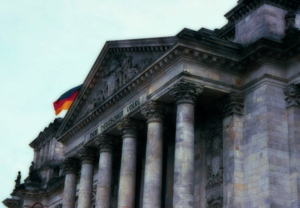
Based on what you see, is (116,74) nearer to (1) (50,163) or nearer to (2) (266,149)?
(2) (266,149)

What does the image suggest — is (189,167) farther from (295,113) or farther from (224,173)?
(295,113)

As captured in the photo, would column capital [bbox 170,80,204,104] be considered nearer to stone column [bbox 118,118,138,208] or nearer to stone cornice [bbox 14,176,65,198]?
stone column [bbox 118,118,138,208]

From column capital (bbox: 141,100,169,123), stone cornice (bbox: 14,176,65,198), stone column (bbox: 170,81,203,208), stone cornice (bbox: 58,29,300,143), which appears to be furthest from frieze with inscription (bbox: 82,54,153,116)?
stone cornice (bbox: 14,176,65,198)

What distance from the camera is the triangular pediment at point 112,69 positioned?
30.0 m

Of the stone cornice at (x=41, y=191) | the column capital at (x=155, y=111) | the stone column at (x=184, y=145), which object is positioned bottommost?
the stone column at (x=184, y=145)

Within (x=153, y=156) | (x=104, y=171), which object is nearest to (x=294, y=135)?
(x=153, y=156)

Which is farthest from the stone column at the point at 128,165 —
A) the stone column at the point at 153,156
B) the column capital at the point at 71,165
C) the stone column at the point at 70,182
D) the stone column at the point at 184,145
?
the stone column at the point at 70,182

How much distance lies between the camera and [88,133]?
36.8 meters

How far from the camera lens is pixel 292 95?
27078 millimetres

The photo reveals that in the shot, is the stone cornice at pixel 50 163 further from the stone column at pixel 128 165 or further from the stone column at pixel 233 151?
the stone column at pixel 233 151

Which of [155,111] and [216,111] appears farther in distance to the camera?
[216,111]

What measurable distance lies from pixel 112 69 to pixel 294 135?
12566 millimetres

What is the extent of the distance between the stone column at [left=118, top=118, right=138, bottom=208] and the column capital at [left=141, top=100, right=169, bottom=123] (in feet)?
8.55

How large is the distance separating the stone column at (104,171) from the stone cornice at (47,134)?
26312mm
